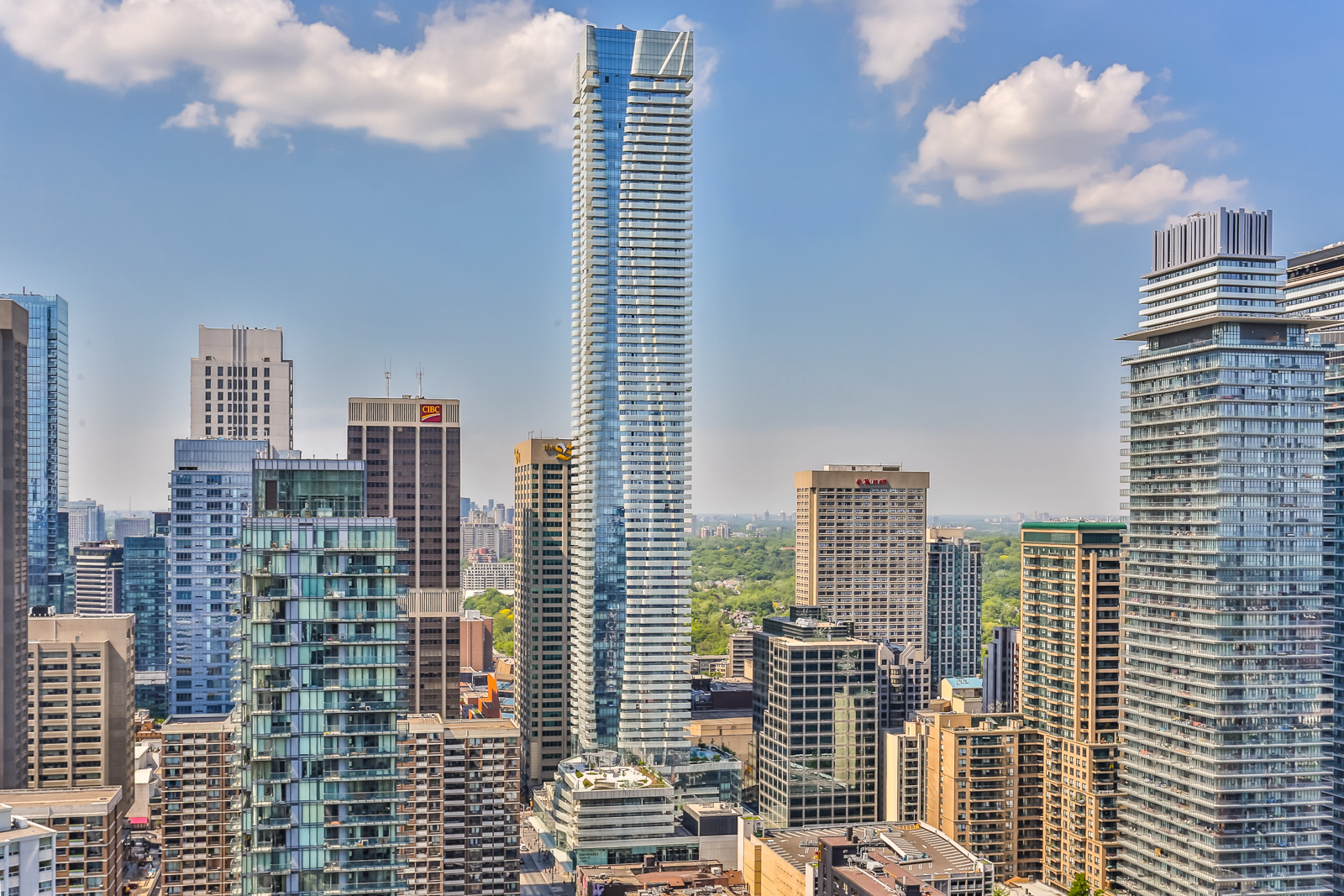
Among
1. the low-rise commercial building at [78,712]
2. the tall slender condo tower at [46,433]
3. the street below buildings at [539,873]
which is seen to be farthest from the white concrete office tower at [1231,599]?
the tall slender condo tower at [46,433]

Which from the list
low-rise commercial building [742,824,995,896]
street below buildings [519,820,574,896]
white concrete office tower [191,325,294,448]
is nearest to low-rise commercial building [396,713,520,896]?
street below buildings [519,820,574,896]

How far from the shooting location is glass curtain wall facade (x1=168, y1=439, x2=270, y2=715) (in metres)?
124

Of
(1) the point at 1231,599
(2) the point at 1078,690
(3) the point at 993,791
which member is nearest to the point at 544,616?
(3) the point at 993,791

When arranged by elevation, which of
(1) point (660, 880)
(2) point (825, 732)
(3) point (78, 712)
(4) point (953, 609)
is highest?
(4) point (953, 609)

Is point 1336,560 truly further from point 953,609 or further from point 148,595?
point 148,595

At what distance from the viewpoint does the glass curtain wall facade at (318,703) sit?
176 feet

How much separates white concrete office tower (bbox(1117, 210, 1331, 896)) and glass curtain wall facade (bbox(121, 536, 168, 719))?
127045 millimetres

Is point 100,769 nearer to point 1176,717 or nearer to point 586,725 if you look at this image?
point 586,725

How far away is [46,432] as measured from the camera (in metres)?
175

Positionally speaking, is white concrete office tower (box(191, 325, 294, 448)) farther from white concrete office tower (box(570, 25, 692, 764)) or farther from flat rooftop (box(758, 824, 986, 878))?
flat rooftop (box(758, 824, 986, 878))

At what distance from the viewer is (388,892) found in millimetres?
54719

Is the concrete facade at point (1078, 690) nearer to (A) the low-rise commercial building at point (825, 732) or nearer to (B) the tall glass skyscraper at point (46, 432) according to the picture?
(A) the low-rise commercial building at point (825, 732)

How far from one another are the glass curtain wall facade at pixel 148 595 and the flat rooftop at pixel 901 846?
101 m

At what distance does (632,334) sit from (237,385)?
49.2 metres
